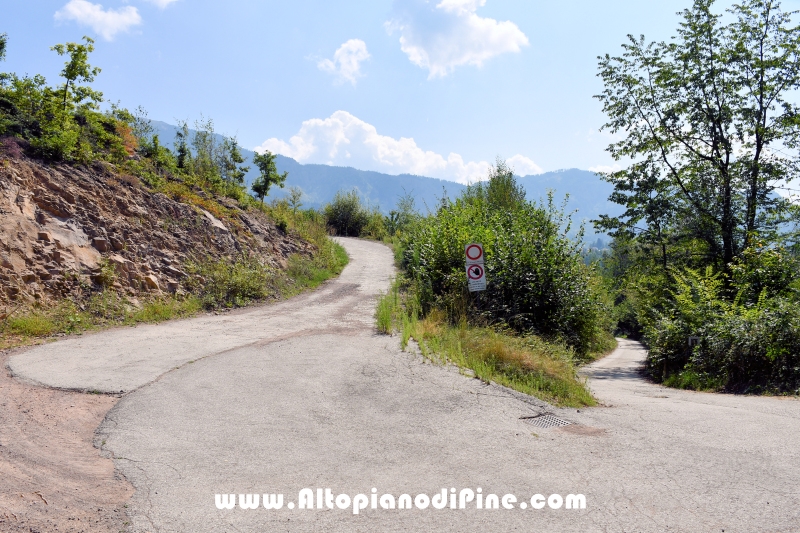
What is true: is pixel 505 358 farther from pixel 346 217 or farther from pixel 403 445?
pixel 346 217

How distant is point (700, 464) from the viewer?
4.62m

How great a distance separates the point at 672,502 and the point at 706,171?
16.9 metres

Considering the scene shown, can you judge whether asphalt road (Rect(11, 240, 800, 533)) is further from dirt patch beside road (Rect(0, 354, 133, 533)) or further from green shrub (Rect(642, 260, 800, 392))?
green shrub (Rect(642, 260, 800, 392))

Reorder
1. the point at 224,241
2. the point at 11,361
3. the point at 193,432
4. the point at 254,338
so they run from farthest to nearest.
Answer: the point at 224,241 → the point at 254,338 → the point at 11,361 → the point at 193,432

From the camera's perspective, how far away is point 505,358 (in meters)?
8.07

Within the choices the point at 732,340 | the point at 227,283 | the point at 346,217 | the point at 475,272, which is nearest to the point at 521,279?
the point at 475,272

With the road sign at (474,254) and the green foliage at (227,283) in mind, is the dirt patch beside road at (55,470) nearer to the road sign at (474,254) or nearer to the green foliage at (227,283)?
the road sign at (474,254)

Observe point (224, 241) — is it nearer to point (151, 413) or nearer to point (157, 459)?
point (151, 413)

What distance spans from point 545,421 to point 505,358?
6.94 ft

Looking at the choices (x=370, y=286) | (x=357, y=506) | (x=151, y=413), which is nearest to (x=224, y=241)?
(x=370, y=286)

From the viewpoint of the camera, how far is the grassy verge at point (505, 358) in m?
7.22

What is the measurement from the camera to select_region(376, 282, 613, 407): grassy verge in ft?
23.7

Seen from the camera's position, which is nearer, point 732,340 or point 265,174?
point 732,340

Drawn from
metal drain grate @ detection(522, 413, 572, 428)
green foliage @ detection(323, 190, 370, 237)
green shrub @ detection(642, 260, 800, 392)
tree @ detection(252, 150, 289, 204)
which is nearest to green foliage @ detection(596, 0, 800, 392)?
green shrub @ detection(642, 260, 800, 392)
